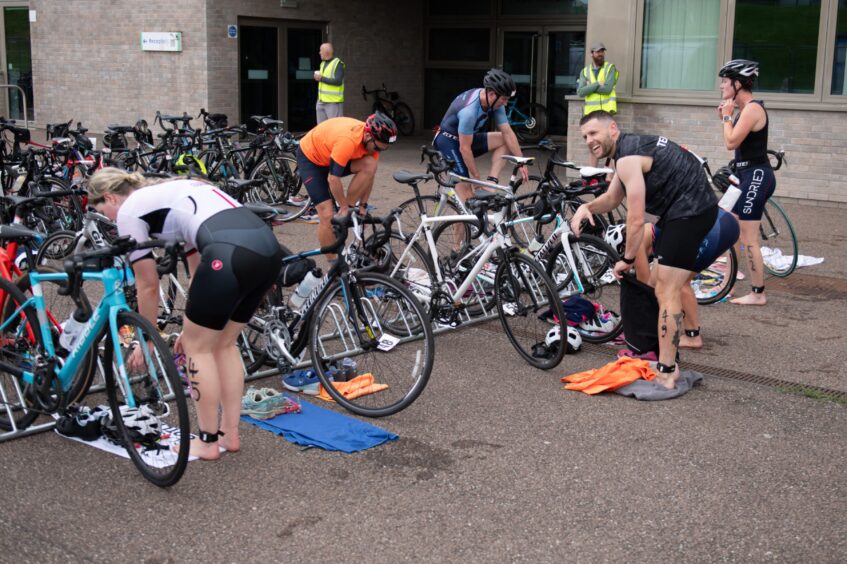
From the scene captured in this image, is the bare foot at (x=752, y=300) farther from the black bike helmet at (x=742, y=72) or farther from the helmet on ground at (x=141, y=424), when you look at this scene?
the helmet on ground at (x=141, y=424)

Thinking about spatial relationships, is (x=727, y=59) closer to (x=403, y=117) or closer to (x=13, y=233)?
(x=403, y=117)

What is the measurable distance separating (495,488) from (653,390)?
5.67 ft

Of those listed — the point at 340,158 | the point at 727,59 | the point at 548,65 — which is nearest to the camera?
the point at 340,158

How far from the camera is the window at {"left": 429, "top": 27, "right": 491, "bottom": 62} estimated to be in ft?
74.3

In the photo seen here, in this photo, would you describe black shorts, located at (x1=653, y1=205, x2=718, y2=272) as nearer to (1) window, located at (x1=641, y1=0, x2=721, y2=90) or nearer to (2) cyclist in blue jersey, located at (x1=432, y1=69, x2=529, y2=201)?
(2) cyclist in blue jersey, located at (x1=432, y1=69, x2=529, y2=201)

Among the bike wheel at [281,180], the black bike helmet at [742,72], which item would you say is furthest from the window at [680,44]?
the black bike helmet at [742,72]

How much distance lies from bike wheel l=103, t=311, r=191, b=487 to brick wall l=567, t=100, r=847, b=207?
11063 mm

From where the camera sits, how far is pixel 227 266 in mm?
4621

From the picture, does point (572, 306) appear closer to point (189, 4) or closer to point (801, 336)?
point (801, 336)

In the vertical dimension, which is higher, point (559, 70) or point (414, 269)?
point (559, 70)

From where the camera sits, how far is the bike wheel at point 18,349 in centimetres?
530

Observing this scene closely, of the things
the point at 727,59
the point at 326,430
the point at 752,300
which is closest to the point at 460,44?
the point at 727,59

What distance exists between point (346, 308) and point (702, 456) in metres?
2.08

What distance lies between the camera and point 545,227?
33.8ft
